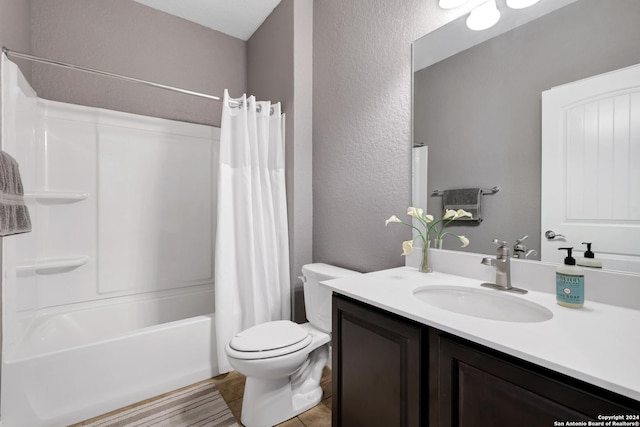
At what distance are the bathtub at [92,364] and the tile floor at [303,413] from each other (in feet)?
0.41

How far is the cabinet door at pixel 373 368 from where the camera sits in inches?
31.6

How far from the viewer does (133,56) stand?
225 centimetres

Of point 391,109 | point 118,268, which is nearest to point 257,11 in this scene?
point 391,109

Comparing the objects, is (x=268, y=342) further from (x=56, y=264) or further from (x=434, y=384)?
(x=56, y=264)

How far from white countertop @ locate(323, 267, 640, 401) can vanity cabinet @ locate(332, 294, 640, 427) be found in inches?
1.1

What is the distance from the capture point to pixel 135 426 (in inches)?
53.7

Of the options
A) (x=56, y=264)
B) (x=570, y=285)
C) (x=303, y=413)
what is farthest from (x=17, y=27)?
(x=570, y=285)

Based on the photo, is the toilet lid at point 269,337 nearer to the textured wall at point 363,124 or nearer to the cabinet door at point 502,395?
the textured wall at point 363,124

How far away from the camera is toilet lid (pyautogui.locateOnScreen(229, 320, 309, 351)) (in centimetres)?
129

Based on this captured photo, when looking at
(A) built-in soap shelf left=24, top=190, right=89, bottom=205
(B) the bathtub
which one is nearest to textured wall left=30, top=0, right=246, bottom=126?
(A) built-in soap shelf left=24, top=190, right=89, bottom=205

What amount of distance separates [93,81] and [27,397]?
201 cm

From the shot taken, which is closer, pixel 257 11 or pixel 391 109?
pixel 391 109

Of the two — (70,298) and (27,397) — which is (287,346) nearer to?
(27,397)

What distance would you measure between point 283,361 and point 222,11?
8.64ft
